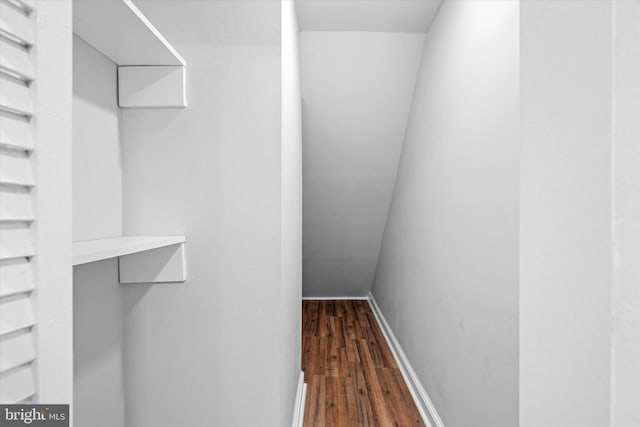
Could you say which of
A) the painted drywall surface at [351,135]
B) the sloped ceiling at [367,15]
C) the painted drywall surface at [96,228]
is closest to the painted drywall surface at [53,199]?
the painted drywall surface at [96,228]

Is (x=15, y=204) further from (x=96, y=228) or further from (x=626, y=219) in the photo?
(x=626, y=219)

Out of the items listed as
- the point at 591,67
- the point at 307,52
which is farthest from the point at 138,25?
the point at 307,52

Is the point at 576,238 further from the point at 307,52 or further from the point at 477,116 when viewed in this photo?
the point at 307,52

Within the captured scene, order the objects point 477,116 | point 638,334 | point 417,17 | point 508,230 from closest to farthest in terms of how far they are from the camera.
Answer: point 638,334
point 508,230
point 477,116
point 417,17

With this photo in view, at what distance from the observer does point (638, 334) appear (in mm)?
796

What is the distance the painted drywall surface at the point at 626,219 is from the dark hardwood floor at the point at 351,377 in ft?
4.37

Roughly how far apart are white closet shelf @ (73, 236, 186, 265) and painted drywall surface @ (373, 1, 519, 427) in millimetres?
1018

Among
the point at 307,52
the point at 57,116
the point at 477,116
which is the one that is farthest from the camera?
the point at 307,52

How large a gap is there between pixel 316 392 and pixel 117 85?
77.0 inches

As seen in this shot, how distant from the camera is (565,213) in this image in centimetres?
91

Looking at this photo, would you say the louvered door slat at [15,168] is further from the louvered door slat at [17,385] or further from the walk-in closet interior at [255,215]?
the louvered door slat at [17,385]

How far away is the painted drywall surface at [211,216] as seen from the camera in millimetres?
1191

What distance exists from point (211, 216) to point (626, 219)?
1.10 m

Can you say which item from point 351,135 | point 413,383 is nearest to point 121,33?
point 351,135
